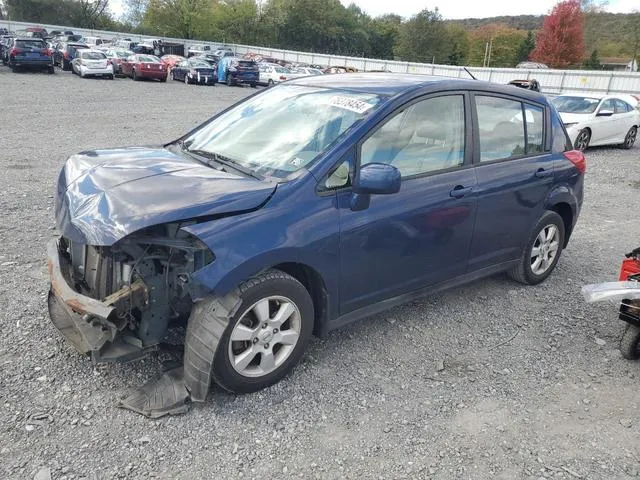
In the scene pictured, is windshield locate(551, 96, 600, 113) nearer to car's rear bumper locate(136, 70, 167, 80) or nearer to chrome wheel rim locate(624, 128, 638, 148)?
chrome wheel rim locate(624, 128, 638, 148)

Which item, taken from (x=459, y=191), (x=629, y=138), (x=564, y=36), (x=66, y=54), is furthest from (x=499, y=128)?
(x=564, y=36)

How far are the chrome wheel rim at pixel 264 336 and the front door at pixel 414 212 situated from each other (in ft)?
1.36

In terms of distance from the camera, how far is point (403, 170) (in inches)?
146

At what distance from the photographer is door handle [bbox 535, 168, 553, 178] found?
184 inches

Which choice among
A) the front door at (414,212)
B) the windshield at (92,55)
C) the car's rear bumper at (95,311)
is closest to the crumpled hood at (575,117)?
the front door at (414,212)

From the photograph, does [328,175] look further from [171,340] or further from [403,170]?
[171,340]

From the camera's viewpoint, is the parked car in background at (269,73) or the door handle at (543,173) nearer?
the door handle at (543,173)

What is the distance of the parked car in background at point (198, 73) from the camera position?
99.0 ft

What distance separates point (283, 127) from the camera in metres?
3.79

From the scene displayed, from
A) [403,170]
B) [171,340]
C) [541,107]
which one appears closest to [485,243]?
[403,170]

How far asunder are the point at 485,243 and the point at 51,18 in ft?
265

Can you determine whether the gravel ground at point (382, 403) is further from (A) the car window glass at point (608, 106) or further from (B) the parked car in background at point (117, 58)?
(B) the parked car in background at point (117, 58)

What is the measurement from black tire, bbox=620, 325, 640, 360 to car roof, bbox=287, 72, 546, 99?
2096mm

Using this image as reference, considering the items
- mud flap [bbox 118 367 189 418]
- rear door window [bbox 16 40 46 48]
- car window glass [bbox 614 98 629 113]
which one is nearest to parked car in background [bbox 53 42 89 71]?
rear door window [bbox 16 40 46 48]
